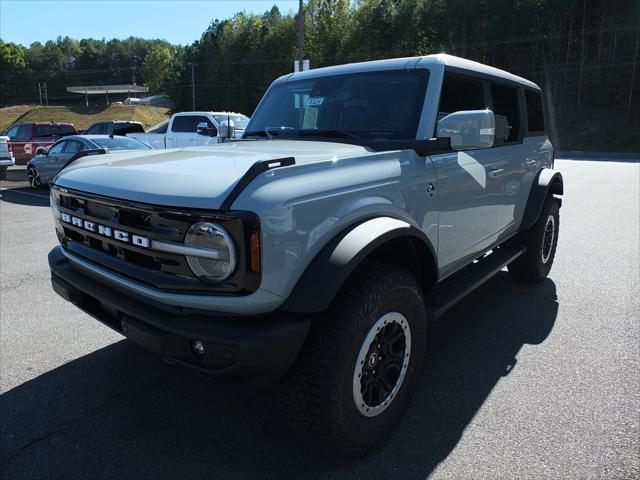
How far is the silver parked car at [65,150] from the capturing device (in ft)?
40.9

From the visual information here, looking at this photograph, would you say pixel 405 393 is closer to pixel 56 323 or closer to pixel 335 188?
pixel 335 188

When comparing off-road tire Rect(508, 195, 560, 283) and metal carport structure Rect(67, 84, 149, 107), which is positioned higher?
metal carport structure Rect(67, 84, 149, 107)

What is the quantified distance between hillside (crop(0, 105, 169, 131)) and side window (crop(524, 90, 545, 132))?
219 feet

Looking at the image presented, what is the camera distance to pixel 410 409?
291cm

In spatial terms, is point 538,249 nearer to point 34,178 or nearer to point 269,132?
point 269,132

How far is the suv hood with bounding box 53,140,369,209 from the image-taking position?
6.86 feet

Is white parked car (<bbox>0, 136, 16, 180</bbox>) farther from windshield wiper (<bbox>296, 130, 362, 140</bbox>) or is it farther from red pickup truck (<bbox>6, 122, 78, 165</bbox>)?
windshield wiper (<bbox>296, 130, 362, 140</bbox>)

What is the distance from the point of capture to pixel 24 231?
8234 millimetres

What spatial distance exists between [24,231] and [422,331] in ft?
25.8

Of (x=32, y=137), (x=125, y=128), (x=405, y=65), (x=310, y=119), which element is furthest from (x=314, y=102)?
(x=32, y=137)

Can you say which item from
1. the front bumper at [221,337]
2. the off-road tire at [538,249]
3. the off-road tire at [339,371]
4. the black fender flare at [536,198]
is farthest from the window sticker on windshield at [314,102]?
the off-road tire at [538,249]

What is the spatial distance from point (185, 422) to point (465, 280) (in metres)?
2.10

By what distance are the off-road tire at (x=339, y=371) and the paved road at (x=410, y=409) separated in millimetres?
218

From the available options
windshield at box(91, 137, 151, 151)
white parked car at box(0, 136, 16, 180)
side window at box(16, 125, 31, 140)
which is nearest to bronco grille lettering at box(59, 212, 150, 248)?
windshield at box(91, 137, 151, 151)
